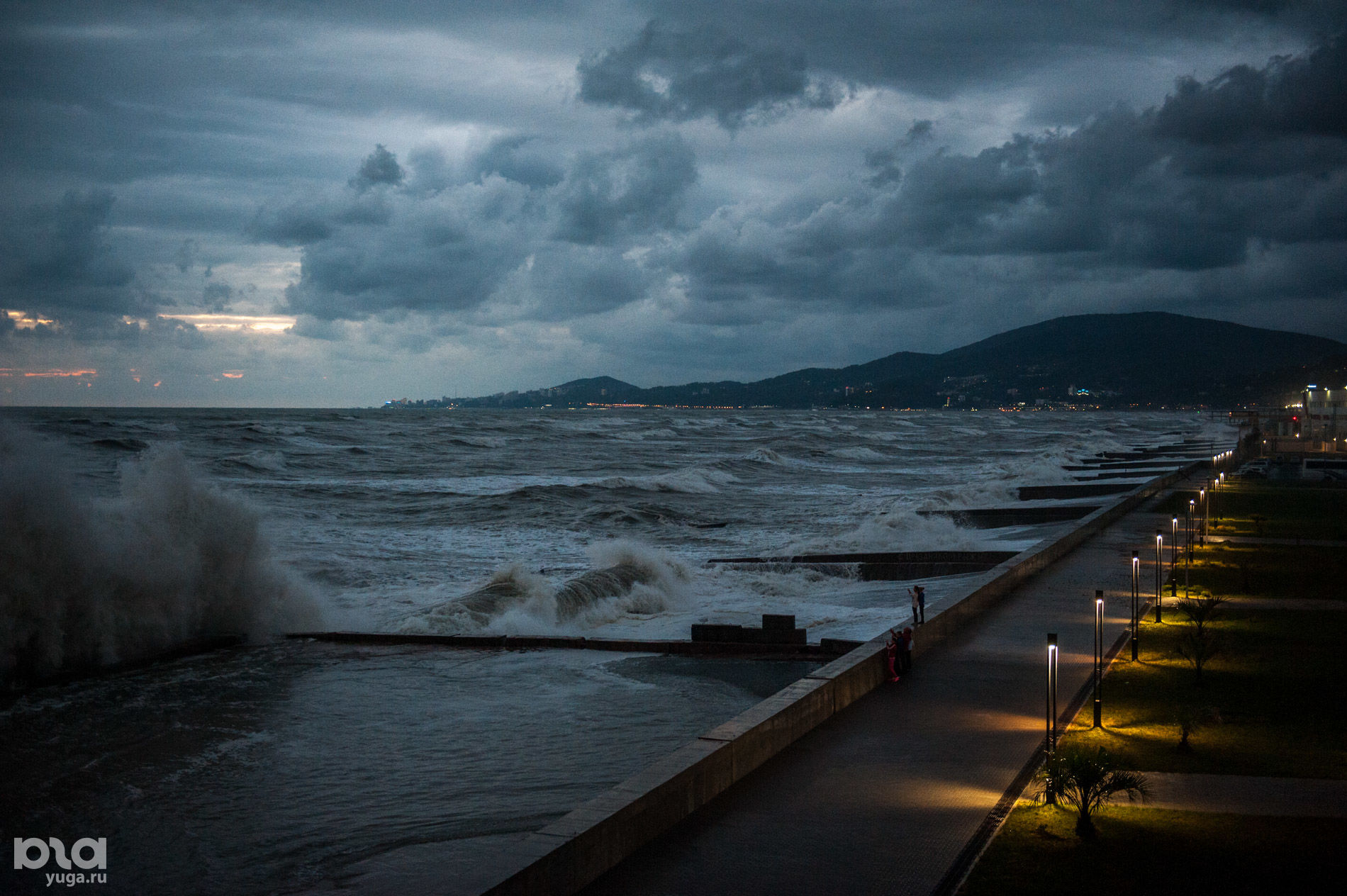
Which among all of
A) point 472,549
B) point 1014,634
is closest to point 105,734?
point 1014,634

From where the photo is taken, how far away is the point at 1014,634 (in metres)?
12.8

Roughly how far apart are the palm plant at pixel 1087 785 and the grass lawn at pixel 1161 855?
93 millimetres

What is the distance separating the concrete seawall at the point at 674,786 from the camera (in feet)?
17.7

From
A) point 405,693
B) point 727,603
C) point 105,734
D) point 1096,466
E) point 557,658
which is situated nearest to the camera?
point 105,734

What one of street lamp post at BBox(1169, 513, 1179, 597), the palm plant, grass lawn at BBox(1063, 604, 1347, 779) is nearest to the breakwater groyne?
grass lawn at BBox(1063, 604, 1347, 779)

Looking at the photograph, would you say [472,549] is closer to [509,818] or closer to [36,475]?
[36,475]

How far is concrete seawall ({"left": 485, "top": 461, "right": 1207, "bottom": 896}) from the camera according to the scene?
5.41 meters

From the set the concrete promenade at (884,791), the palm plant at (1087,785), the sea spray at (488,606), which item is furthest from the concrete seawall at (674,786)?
the sea spray at (488,606)

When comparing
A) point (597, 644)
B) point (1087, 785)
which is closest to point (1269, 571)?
point (597, 644)

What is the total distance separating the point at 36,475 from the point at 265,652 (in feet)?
13.5

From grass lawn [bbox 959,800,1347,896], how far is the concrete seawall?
1.89 meters

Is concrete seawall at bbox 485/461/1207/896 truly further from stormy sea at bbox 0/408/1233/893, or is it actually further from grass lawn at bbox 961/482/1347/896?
grass lawn at bbox 961/482/1347/896

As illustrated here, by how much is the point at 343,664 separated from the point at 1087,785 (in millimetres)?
10002

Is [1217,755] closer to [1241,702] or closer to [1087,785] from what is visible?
[1241,702]
